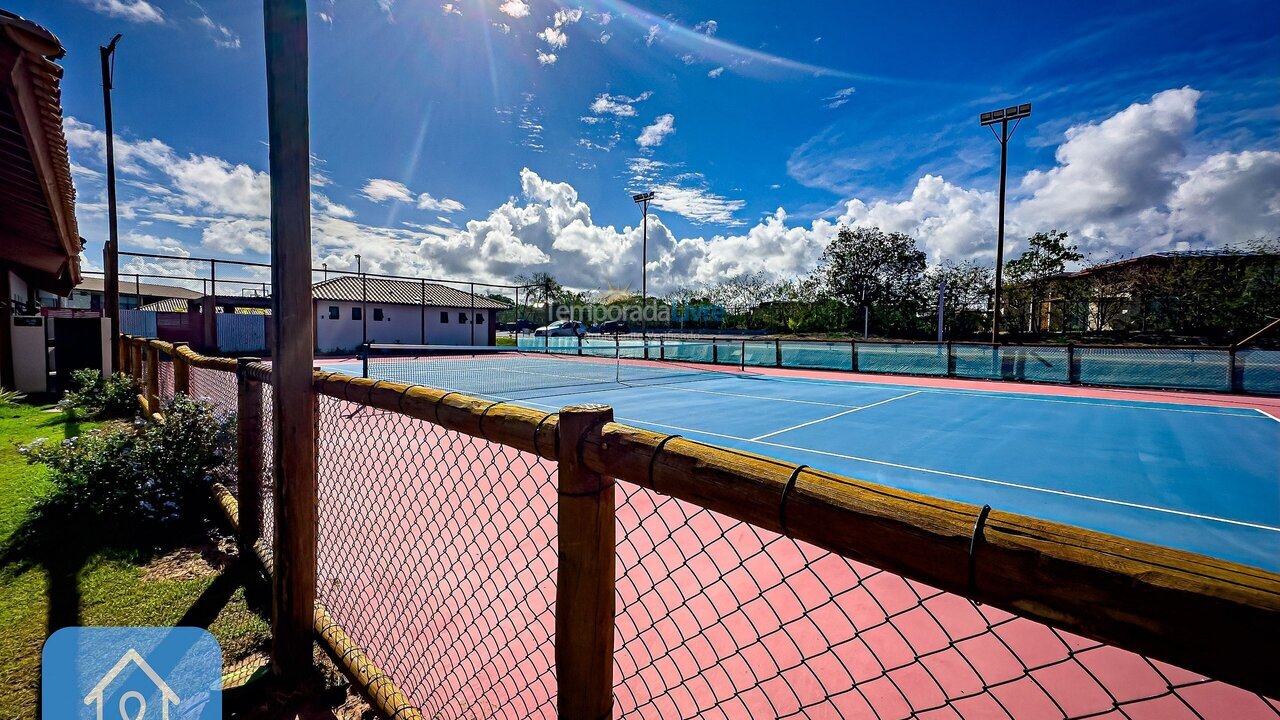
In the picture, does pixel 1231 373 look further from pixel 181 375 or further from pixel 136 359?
pixel 136 359

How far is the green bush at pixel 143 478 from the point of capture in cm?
435

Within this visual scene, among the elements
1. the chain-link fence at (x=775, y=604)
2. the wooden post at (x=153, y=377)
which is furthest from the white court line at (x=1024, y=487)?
the wooden post at (x=153, y=377)

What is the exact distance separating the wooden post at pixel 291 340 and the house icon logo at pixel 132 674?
36cm

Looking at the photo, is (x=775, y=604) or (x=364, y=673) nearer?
(x=364, y=673)

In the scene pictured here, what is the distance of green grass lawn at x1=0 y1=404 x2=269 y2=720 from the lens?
9.41ft

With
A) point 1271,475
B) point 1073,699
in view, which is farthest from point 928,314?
point 1073,699

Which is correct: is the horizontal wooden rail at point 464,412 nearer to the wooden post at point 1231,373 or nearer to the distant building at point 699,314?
the wooden post at point 1231,373

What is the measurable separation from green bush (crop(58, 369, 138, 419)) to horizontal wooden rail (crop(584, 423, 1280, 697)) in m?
12.5

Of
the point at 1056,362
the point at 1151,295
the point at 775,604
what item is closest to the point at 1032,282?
the point at 1151,295

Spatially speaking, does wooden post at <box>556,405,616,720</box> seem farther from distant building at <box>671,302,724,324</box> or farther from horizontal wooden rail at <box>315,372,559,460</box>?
distant building at <box>671,302,724,324</box>

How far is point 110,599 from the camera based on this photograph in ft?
11.1

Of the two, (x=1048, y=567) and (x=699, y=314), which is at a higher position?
(x=699, y=314)

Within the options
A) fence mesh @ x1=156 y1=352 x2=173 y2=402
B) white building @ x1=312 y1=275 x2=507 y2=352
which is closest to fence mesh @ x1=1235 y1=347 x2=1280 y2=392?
fence mesh @ x1=156 y1=352 x2=173 y2=402

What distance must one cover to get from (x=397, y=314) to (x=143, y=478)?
119ft
